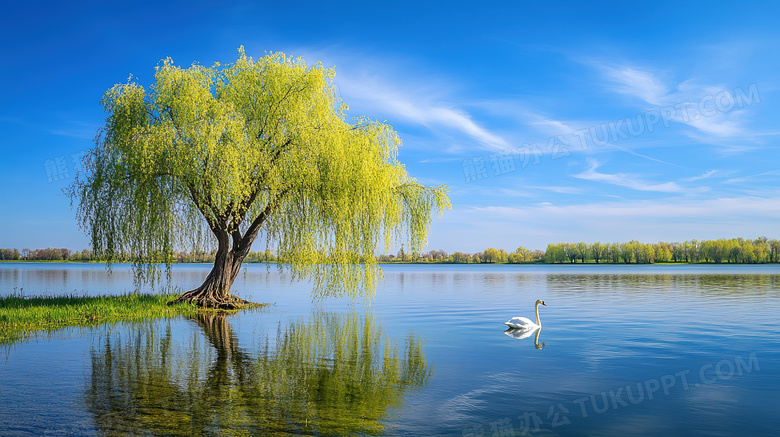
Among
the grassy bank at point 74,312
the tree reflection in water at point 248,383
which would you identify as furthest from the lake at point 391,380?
the grassy bank at point 74,312

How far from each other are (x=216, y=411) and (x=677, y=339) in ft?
50.0

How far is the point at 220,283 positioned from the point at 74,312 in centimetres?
672

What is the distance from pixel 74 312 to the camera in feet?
70.0

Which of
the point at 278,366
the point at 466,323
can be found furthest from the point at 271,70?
the point at 278,366

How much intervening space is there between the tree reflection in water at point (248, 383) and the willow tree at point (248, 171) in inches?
254

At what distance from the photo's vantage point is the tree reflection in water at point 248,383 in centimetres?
834

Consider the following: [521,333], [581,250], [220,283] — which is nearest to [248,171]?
[220,283]

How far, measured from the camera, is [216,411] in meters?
8.88

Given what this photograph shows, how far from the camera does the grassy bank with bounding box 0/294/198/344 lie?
61.4 ft

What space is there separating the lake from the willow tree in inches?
165

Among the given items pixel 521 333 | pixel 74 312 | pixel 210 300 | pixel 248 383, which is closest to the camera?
pixel 248 383

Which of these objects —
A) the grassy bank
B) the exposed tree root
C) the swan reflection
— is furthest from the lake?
the exposed tree root

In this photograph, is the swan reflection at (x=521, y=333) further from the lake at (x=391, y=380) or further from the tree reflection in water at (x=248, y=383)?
the tree reflection in water at (x=248, y=383)

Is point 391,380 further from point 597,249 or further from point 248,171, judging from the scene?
point 597,249
